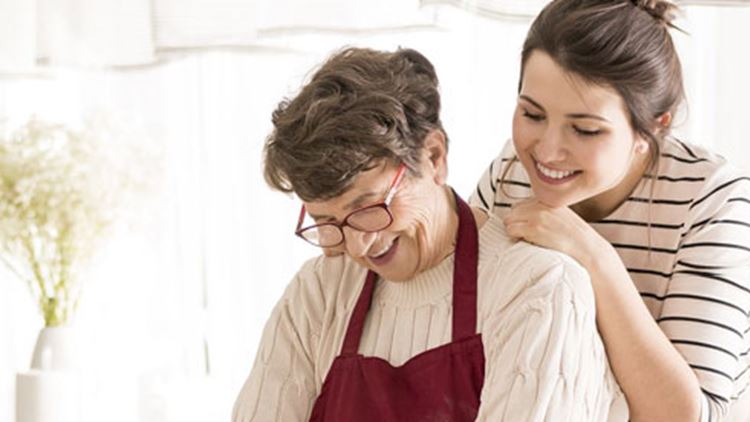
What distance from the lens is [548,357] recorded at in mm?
1604

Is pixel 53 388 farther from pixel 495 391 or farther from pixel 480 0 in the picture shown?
pixel 495 391

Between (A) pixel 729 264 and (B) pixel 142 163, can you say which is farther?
(B) pixel 142 163

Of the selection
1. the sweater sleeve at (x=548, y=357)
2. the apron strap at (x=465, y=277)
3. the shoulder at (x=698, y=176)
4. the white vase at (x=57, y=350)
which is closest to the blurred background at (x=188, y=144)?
the white vase at (x=57, y=350)

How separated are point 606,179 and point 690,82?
54 cm

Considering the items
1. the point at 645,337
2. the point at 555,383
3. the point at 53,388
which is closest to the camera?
the point at 555,383

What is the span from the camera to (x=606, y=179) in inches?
69.4

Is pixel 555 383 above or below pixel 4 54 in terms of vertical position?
below

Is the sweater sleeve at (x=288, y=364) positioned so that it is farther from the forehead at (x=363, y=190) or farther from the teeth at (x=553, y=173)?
the teeth at (x=553, y=173)

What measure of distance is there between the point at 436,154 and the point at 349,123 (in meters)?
0.15

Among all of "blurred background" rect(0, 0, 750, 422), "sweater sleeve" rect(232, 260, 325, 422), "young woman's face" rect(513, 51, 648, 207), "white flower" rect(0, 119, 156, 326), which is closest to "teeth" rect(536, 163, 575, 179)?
"young woman's face" rect(513, 51, 648, 207)

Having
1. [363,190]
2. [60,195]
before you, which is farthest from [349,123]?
[60,195]

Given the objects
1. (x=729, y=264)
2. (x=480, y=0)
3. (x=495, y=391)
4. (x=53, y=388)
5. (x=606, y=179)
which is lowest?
(x=53, y=388)

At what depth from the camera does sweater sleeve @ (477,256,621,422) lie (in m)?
1.60

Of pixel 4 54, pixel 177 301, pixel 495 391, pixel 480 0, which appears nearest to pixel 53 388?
pixel 177 301
